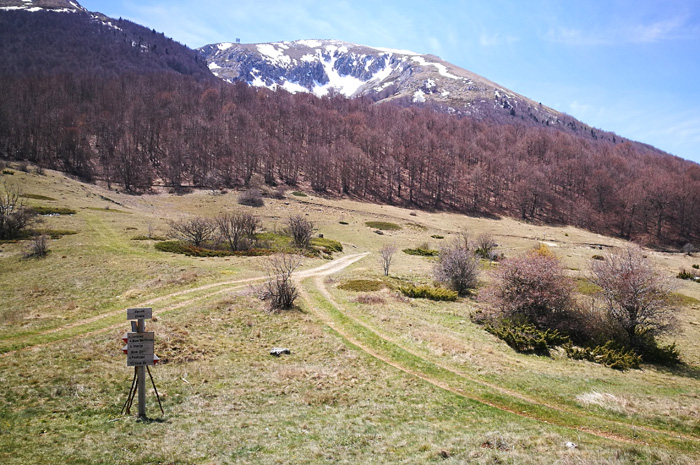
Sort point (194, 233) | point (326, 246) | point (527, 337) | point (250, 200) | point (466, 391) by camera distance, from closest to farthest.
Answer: point (466, 391) < point (527, 337) < point (194, 233) < point (326, 246) < point (250, 200)

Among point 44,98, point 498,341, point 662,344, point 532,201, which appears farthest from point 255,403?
point 44,98

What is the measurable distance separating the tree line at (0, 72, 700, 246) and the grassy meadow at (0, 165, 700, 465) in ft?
243

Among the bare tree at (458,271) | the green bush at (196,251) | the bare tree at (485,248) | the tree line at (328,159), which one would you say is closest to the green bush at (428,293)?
the bare tree at (458,271)

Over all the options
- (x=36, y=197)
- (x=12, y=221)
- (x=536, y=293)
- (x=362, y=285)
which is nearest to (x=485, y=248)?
(x=362, y=285)

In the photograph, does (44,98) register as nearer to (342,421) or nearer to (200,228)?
(200,228)

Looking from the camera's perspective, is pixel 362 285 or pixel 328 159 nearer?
pixel 362 285

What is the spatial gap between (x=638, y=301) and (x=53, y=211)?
63840 mm

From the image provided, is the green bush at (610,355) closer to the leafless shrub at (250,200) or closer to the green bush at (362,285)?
the green bush at (362,285)

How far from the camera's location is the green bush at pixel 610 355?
17828mm

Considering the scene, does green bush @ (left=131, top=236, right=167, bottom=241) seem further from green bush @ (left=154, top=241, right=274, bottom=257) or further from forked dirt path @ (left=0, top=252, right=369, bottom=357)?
forked dirt path @ (left=0, top=252, right=369, bottom=357)

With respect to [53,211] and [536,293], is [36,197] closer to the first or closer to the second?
[53,211]

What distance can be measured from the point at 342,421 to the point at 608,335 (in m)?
19.0

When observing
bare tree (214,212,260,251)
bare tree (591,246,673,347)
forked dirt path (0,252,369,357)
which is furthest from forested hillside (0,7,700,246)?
bare tree (591,246,673,347)

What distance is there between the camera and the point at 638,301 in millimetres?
19906
